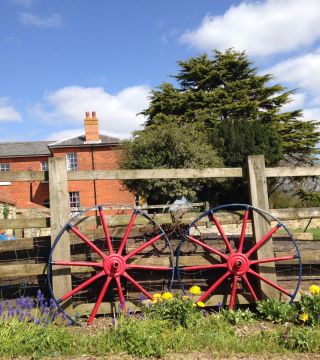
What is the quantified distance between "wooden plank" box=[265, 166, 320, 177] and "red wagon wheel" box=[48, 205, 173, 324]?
159 cm

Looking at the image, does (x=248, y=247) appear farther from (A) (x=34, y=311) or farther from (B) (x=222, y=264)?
(A) (x=34, y=311)

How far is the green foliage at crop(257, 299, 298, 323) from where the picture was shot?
426 centimetres

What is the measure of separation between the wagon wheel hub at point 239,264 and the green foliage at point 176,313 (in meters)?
0.89

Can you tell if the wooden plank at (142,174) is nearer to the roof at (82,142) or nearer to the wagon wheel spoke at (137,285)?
the wagon wheel spoke at (137,285)

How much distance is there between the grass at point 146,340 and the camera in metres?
3.44

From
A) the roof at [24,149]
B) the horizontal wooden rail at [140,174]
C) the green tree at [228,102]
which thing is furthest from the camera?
the roof at [24,149]

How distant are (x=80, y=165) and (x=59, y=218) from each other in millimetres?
32375

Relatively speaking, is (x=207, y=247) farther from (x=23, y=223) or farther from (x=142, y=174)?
(x=23, y=223)

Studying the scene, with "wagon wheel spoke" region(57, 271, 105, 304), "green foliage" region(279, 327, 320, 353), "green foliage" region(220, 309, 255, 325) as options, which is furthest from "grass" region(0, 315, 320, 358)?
"wagon wheel spoke" region(57, 271, 105, 304)

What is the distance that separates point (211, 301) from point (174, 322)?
1.05 metres

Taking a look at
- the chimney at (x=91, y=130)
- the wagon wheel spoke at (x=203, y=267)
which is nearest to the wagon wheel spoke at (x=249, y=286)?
the wagon wheel spoke at (x=203, y=267)

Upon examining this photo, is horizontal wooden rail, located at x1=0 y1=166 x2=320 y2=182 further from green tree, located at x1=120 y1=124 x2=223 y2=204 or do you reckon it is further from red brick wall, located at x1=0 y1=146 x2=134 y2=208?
red brick wall, located at x1=0 y1=146 x2=134 y2=208

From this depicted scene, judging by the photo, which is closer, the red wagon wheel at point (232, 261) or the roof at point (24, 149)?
the red wagon wheel at point (232, 261)

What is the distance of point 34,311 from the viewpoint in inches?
173
